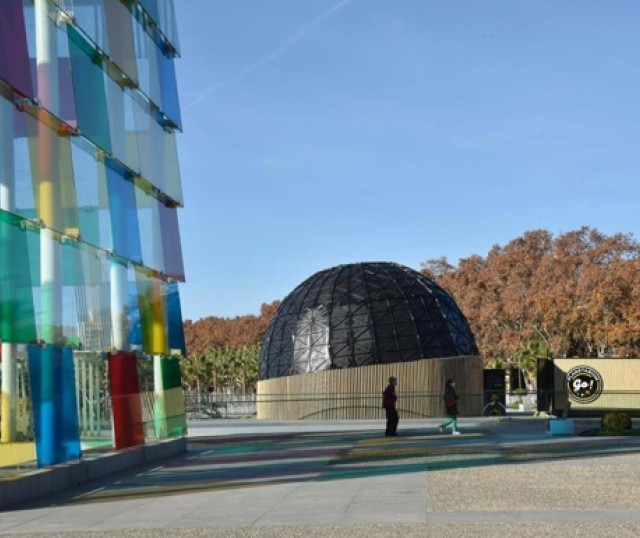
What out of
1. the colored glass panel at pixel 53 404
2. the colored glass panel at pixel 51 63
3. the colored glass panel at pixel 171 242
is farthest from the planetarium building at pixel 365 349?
the colored glass panel at pixel 51 63

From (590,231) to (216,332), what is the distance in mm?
100333

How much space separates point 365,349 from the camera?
4531 cm

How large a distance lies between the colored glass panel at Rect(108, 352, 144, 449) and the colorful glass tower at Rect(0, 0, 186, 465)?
44mm

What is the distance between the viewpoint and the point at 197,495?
1529 cm

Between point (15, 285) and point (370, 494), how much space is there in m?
6.19

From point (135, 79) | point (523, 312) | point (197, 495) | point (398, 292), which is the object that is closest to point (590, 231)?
point (523, 312)

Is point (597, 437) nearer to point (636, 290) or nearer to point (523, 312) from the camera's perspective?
point (636, 290)

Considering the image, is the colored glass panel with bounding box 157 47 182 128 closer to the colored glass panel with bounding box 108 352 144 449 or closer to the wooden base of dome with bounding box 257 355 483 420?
the colored glass panel with bounding box 108 352 144 449

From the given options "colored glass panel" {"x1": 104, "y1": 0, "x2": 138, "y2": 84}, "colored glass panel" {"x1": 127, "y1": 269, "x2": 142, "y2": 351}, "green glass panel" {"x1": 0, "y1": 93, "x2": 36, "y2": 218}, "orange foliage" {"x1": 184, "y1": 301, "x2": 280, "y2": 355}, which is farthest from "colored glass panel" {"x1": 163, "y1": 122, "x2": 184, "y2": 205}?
"orange foliage" {"x1": 184, "y1": 301, "x2": 280, "y2": 355}

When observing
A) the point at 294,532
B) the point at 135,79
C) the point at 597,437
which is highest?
the point at 135,79

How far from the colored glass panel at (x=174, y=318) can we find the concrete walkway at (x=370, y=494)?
2.98m

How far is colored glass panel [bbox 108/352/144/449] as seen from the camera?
2061 cm

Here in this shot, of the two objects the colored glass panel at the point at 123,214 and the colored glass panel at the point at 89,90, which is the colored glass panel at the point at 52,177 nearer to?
the colored glass panel at the point at 89,90

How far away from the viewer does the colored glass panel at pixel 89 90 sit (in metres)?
18.4
